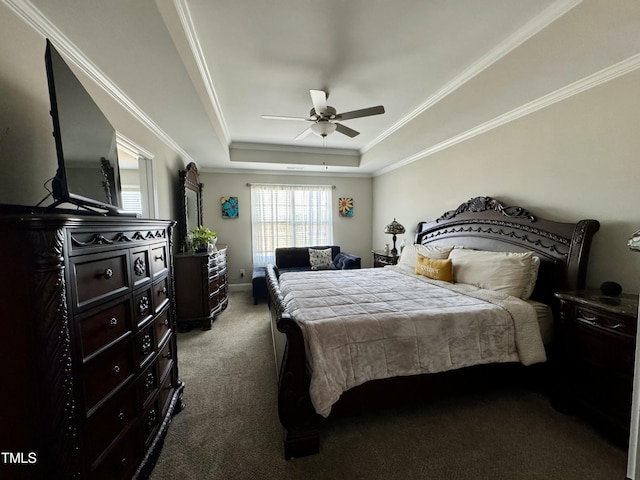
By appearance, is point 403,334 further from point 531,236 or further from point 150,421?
point 531,236

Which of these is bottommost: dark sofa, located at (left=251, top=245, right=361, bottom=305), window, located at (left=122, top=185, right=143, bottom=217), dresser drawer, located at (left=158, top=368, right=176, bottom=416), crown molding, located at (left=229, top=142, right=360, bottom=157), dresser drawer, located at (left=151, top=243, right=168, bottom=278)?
dresser drawer, located at (left=158, top=368, right=176, bottom=416)

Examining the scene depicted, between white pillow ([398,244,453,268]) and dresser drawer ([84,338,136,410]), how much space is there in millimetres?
3109

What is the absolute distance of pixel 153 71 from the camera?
74.2 inches

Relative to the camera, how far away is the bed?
1.60 meters

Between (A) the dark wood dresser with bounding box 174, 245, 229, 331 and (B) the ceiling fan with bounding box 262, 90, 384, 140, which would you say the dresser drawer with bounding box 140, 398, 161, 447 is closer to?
(A) the dark wood dresser with bounding box 174, 245, 229, 331

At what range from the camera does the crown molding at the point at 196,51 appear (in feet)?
5.38

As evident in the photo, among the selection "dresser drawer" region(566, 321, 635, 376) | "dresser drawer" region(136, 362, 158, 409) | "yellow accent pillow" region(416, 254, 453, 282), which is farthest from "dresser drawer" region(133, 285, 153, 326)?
"dresser drawer" region(566, 321, 635, 376)

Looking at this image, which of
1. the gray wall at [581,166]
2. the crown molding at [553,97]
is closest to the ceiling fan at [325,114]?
the crown molding at [553,97]

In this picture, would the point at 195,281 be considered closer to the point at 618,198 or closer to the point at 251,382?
the point at 251,382

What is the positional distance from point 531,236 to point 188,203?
4.39 m

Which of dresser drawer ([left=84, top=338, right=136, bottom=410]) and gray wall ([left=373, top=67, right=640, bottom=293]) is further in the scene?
gray wall ([left=373, top=67, right=640, bottom=293])

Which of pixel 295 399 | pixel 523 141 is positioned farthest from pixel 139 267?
pixel 523 141

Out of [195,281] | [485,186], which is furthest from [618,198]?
[195,281]

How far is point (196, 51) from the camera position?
6.68 ft
